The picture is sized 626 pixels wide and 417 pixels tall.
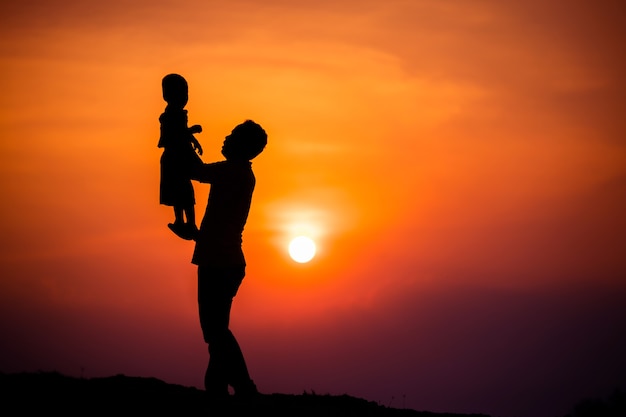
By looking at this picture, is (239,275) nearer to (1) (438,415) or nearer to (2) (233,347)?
(2) (233,347)

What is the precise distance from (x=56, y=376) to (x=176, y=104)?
3304 millimetres

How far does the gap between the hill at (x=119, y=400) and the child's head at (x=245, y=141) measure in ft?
8.65

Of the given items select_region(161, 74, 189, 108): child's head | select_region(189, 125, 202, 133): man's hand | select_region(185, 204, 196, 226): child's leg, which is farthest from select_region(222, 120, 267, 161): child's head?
select_region(185, 204, 196, 226): child's leg

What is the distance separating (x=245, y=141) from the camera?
30.3 feet

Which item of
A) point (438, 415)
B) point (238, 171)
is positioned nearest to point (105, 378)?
point (238, 171)

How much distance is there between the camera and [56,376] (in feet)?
32.2

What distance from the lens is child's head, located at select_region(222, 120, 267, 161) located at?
364 inches

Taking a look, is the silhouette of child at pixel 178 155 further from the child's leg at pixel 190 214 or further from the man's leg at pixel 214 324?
the man's leg at pixel 214 324

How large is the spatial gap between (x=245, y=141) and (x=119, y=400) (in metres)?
2.96

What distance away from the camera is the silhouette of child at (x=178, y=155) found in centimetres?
936

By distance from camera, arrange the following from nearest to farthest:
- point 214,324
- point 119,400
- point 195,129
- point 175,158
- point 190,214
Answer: point 119,400 → point 214,324 → point 175,158 → point 195,129 → point 190,214

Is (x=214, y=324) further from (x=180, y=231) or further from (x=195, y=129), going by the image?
(x=195, y=129)

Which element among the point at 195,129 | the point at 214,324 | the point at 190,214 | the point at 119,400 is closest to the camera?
the point at 119,400

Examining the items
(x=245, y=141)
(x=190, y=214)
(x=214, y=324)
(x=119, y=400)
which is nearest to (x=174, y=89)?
(x=245, y=141)
